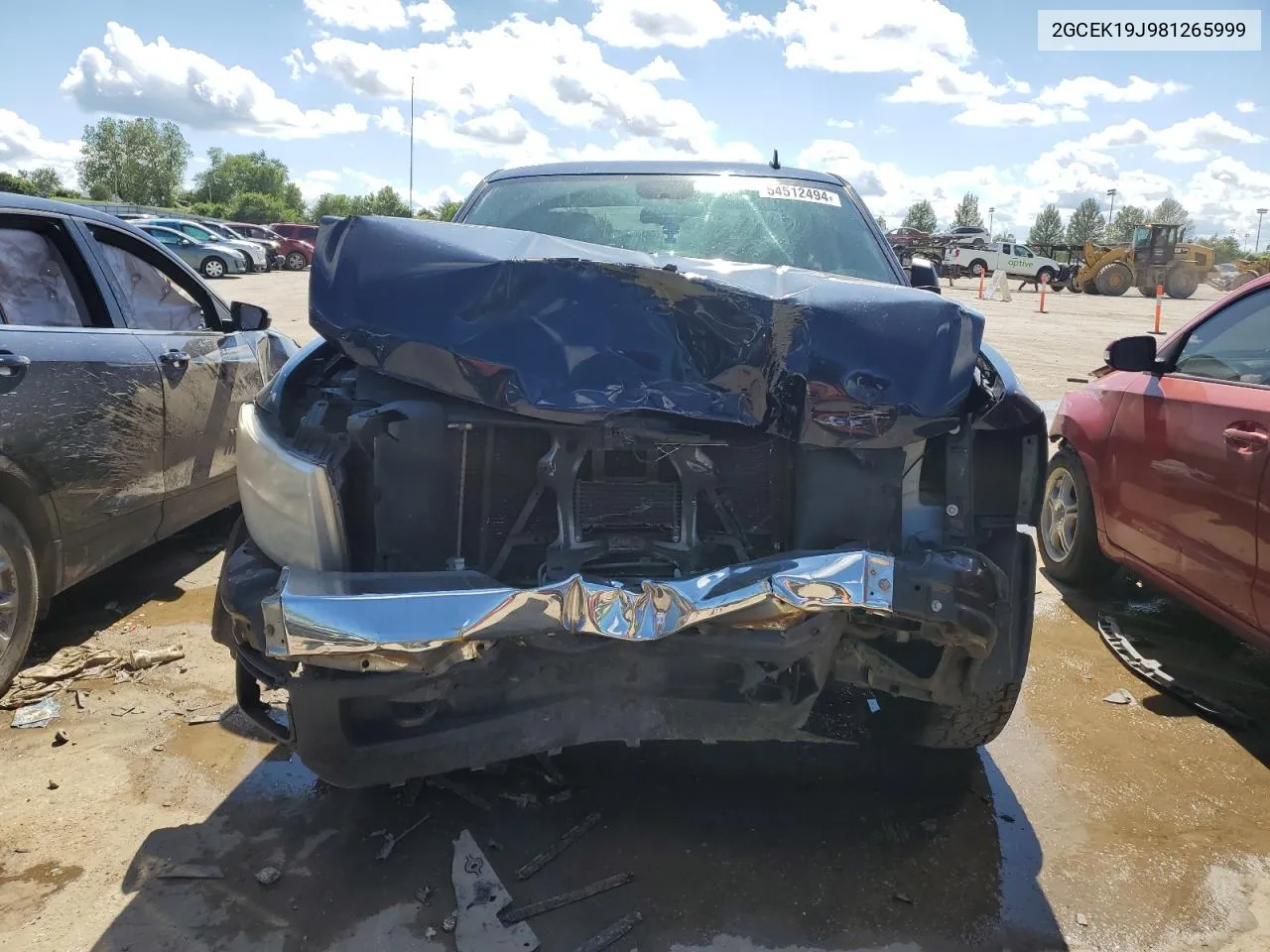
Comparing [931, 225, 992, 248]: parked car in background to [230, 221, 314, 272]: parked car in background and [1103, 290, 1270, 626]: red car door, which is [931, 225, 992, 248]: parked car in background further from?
[1103, 290, 1270, 626]: red car door

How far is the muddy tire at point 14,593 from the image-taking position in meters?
3.39

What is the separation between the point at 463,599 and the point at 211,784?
1.58m

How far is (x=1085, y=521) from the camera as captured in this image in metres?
4.71

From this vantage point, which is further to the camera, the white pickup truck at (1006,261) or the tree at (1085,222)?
the tree at (1085,222)

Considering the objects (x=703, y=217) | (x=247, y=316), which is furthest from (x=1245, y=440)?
(x=247, y=316)

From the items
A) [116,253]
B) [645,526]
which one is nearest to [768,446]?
[645,526]

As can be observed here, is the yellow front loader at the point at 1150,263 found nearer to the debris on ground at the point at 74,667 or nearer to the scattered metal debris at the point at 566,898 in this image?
the debris on ground at the point at 74,667

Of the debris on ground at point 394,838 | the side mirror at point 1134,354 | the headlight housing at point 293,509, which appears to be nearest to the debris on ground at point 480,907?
the debris on ground at point 394,838

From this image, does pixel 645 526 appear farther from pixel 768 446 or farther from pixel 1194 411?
pixel 1194 411

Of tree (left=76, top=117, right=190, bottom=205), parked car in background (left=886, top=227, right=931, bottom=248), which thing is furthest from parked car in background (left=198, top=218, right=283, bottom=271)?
tree (left=76, top=117, right=190, bottom=205)

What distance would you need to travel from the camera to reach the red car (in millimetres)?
3326

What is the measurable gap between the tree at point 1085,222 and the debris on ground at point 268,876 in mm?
96150

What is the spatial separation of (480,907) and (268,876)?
613 mm

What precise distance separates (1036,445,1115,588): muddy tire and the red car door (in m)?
0.35
